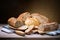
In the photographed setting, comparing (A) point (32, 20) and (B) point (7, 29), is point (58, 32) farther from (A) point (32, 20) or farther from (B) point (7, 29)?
(B) point (7, 29)

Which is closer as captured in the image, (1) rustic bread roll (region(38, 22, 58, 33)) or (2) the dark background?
(1) rustic bread roll (region(38, 22, 58, 33))

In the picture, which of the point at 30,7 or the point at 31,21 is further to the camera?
the point at 30,7

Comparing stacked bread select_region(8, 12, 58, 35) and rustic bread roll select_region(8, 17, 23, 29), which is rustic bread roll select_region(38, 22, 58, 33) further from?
rustic bread roll select_region(8, 17, 23, 29)

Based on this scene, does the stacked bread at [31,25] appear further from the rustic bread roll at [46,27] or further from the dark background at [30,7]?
the dark background at [30,7]

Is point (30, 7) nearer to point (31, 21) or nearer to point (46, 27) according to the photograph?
point (31, 21)

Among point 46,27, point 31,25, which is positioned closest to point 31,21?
point 31,25

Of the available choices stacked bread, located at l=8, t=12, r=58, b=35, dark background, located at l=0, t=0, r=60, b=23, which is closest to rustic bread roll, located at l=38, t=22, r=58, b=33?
stacked bread, located at l=8, t=12, r=58, b=35

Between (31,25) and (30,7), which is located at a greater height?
(30,7)
